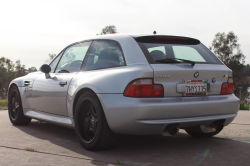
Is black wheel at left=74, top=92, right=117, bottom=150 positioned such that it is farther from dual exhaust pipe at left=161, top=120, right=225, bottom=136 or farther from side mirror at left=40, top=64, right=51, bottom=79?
side mirror at left=40, top=64, right=51, bottom=79

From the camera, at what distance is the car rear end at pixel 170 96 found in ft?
12.1

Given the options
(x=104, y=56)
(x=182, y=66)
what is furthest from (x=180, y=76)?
(x=104, y=56)

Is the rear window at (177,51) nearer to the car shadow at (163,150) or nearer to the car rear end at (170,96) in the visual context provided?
the car rear end at (170,96)

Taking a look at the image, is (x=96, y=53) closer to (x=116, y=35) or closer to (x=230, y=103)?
(x=116, y=35)

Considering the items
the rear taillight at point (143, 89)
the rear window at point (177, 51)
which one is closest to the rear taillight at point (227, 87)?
the rear window at point (177, 51)

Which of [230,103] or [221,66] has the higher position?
[221,66]

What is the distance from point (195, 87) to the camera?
397 centimetres

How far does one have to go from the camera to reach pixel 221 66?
438cm

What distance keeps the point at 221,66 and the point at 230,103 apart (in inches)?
20.3

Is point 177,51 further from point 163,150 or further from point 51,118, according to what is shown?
point 51,118

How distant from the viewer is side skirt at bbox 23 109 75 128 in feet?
15.3

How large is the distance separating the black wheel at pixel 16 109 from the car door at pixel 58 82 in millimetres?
634

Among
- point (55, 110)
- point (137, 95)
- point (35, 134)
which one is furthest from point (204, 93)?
point (35, 134)

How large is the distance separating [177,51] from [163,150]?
4.28ft
